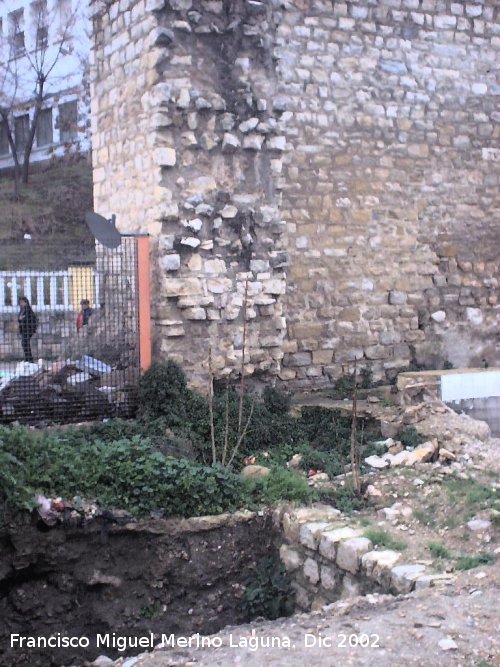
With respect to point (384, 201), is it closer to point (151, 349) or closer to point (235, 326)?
point (235, 326)

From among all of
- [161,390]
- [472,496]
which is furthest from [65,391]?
[472,496]

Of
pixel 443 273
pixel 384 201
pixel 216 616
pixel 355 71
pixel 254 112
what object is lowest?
pixel 216 616

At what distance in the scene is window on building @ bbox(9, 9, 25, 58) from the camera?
1010 inches

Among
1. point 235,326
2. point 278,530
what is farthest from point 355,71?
point 278,530

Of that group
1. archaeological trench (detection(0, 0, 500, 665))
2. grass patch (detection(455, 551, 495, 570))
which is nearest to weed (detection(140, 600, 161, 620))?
archaeological trench (detection(0, 0, 500, 665))

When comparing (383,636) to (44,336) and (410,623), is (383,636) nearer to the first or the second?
(410,623)

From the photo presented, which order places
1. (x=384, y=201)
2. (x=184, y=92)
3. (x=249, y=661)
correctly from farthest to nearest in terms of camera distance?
(x=384, y=201) < (x=184, y=92) < (x=249, y=661)

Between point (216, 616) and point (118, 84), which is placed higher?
point (118, 84)

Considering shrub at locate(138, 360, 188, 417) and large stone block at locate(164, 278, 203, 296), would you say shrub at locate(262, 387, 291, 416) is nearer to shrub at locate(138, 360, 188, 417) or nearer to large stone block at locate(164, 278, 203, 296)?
shrub at locate(138, 360, 188, 417)

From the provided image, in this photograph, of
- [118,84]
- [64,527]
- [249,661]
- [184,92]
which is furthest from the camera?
[118,84]

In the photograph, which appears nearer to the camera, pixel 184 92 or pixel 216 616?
pixel 216 616

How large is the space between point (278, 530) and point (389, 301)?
160 inches

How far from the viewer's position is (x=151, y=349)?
830cm

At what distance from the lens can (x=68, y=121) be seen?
24.7 meters
